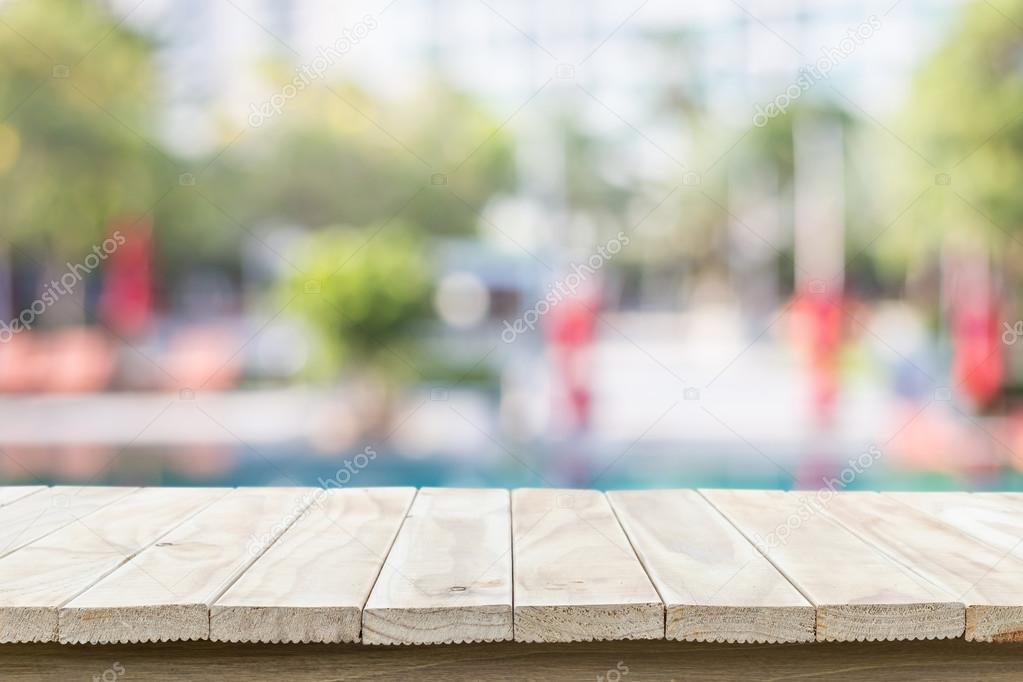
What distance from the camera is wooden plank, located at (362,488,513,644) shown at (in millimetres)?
944

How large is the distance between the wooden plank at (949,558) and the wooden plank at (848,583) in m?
0.02

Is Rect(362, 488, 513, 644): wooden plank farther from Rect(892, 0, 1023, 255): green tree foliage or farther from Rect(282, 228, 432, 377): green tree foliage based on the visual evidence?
Rect(892, 0, 1023, 255): green tree foliage

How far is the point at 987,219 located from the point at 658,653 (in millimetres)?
9770

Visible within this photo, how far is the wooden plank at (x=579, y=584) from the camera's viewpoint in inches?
37.4

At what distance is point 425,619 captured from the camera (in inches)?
37.2

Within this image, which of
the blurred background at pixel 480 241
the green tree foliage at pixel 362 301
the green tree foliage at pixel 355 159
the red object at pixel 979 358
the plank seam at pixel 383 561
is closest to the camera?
the plank seam at pixel 383 561

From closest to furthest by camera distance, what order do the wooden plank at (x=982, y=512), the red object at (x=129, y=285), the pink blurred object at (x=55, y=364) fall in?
the wooden plank at (x=982, y=512)
the red object at (x=129, y=285)
the pink blurred object at (x=55, y=364)

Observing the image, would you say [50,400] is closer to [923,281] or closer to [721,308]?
[923,281]

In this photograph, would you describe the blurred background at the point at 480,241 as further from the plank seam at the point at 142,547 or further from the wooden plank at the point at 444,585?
the wooden plank at the point at 444,585

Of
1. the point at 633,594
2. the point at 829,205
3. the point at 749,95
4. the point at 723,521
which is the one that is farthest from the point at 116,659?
the point at 749,95

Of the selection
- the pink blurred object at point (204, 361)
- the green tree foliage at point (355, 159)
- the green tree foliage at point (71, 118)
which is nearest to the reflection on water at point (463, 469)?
the pink blurred object at point (204, 361)

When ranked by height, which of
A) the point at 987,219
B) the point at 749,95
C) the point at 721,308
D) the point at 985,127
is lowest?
the point at 721,308

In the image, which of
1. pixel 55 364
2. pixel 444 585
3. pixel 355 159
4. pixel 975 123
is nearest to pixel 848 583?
pixel 444 585

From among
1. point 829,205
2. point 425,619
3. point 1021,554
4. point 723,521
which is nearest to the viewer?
point 425,619
